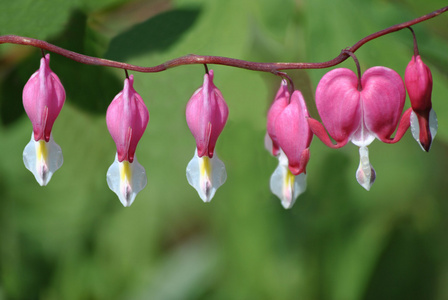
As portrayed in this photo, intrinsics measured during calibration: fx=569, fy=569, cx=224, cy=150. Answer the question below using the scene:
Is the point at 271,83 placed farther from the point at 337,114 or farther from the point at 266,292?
the point at 266,292

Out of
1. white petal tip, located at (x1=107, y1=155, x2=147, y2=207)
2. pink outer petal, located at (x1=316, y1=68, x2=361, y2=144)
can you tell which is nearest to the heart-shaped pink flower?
pink outer petal, located at (x1=316, y1=68, x2=361, y2=144)

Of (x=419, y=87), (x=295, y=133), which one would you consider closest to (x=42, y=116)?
(x=295, y=133)

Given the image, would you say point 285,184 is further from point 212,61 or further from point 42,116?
point 42,116

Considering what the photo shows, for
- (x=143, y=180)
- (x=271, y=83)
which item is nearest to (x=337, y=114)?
(x=143, y=180)

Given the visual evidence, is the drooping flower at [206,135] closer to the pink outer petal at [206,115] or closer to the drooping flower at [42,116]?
the pink outer petal at [206,115]

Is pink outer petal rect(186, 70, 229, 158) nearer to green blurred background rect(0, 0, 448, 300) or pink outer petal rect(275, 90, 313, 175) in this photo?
pink outer petal rect(275, 90, 313, 175)
